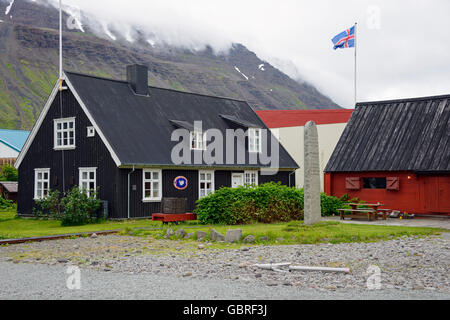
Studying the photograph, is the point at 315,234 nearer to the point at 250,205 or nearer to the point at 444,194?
the point at 250,205

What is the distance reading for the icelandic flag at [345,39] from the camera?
38.2 m

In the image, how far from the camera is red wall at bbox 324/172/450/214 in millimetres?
26859

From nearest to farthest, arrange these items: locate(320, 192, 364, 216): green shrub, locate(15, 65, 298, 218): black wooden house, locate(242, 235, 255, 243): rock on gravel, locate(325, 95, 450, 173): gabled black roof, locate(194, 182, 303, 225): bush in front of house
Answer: locate(242, 235, 255, 243): rock on gravel → locate(194, 182, 303, 225): bush in front of house → locate(15, 65, 298, 218): black wooden house → locate(325, 95, 450, 173): gabled black roof → locate(320, 192, 364, 216): green shrub

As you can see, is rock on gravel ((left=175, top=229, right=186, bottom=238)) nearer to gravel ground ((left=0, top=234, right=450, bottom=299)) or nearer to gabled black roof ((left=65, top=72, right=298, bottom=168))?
gravel ground ((left=0, top=234, right=450, bottom=299))

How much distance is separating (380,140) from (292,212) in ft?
Result: 29.0

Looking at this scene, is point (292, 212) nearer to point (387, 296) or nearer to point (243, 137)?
point (243, 137)

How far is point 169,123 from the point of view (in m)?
31.6

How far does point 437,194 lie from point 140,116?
15570 millimetres

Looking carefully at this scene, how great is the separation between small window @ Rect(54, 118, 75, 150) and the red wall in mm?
14563

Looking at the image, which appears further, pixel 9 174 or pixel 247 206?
pixel 9 174

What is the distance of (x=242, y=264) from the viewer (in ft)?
40.2

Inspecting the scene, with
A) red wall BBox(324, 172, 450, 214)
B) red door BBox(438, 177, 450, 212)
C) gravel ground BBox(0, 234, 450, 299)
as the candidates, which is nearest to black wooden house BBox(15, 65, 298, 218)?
red wall BBox(324, 172, 450, 214)

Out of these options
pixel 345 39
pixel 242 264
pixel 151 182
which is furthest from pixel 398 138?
pixel 242 264

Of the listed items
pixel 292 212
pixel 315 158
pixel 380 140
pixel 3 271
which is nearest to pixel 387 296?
pixel 3 271
